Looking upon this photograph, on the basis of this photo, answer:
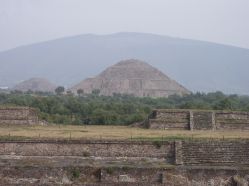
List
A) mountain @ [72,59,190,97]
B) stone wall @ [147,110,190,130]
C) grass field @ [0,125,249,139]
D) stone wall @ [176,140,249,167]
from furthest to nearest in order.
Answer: mountain @ [72,59,190,97] → stone wall @ [147,110,190,130] → grass field @ [0,125,249,139] → stone wall @ [176,140,249,167]

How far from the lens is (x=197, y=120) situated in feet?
98.1

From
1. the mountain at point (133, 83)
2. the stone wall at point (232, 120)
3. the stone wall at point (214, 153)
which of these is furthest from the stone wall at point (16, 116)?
the mountain at point (133, 83)

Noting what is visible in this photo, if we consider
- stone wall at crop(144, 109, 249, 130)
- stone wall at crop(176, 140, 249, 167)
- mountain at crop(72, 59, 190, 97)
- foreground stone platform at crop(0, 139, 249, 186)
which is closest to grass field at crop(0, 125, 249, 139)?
foreground stone platform at crop(0, 139, 249, 186)

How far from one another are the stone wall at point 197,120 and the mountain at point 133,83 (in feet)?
344

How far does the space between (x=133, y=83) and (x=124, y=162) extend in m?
122

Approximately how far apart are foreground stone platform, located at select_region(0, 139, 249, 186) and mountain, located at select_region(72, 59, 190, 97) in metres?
112

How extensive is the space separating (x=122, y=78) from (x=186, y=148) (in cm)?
12256

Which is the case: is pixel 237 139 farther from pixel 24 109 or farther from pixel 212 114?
pixel 24 109

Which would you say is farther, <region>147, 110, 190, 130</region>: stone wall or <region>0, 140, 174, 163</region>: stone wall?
<region>147, 110, 190, 130</region>: stone wall

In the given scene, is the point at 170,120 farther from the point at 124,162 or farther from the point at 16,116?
the point at 16,116

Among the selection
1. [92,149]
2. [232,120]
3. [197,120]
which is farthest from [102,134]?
[232,120]

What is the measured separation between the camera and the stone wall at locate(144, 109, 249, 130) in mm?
29469

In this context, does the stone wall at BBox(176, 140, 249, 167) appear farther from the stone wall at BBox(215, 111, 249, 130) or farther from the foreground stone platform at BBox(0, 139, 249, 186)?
the stone wall at BBox(215, 111, 249, 130)

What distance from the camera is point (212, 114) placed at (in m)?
30.1
